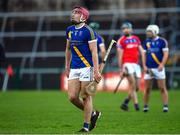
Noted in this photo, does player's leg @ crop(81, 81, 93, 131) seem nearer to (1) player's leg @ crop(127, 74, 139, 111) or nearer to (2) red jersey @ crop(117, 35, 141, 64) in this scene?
(1) player's leg @ crop(127, 74, 139, 111)

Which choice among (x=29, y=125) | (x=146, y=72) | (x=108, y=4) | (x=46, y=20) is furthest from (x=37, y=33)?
(x=29, y=125)

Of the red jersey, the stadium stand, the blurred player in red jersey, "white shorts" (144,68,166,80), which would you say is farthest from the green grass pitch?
the stadium stand

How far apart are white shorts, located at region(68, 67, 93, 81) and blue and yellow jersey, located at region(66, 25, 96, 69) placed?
8cm

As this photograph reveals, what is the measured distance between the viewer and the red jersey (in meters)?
21.4

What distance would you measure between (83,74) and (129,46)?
310 inches

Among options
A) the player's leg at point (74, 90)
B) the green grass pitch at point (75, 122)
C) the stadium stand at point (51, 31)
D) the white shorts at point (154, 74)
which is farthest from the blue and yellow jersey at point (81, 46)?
the stadium stand at point (51, 31)

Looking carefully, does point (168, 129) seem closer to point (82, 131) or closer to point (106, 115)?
point (82, 131)

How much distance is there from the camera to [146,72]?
2036cm

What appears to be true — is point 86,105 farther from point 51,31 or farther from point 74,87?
point 51,31

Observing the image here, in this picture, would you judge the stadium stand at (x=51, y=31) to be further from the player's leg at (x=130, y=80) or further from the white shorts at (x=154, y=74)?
the white shorts at (x=154, y=74)

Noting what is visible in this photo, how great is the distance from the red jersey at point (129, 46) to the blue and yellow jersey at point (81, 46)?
754 centimetres

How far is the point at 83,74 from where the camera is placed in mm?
13781

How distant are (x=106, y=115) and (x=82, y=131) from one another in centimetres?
486

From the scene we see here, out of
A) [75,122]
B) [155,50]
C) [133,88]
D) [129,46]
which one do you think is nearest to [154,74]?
[155,50]
